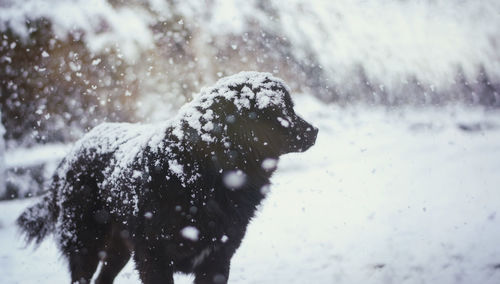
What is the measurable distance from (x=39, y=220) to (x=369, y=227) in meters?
4.13

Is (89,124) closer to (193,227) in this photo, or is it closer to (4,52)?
(4,52)

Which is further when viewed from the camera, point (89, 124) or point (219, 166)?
point (89, 124)

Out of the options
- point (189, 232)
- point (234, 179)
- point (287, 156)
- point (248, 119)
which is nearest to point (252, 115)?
point (248, 119)

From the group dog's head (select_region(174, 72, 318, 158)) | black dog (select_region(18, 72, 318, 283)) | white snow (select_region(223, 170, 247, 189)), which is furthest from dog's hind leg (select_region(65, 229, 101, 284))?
dog's head (select_region(174, 72, 318, 158))

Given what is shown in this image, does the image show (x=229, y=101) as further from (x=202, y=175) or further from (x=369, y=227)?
(x=369, y=227)

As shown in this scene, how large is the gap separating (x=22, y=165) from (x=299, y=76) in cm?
937

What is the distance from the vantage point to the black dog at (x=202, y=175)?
2361 mm

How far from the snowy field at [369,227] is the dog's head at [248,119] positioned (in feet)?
1.35

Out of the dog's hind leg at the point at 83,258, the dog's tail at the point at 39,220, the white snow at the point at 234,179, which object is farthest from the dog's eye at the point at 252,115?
the dog's tail at the point at 39,220

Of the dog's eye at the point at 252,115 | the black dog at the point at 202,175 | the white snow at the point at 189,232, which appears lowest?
the white snow at the point at 189,232

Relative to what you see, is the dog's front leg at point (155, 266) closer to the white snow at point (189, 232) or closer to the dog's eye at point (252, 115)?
the white snow at point (189, 232)

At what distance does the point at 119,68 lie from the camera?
945cm

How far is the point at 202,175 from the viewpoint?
7.92 ft

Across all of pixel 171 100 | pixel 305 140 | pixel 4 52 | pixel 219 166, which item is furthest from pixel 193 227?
pixel 4 52
